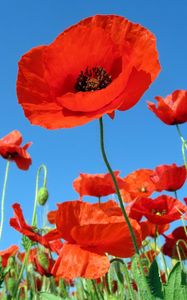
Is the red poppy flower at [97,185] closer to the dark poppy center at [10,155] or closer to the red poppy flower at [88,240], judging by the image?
the dark poppy center at [10,155]

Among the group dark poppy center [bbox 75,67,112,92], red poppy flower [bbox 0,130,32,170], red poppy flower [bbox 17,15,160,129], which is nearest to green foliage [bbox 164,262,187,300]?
red poppy flower [bbox 17,15,160,129]

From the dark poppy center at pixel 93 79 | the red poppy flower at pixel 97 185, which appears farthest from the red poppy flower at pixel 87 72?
the red poppy flower at pixel 97 185

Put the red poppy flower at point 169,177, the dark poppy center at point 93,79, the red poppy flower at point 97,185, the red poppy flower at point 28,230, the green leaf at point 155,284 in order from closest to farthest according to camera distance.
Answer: the green leaf at point 155,284
the dark poppy center at point 93,79
the red poppy flower at point 28,230
the red poppy flower at point 169,177
the red poppy flower at point 97,185

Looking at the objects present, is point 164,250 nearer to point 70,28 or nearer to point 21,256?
point 21,256

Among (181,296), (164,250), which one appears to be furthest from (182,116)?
(181,296)

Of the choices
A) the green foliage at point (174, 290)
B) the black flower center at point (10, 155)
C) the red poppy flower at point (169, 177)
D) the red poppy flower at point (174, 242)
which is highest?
the black flower center at point (10, 155)

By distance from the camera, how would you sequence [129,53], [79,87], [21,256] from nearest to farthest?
[129,53]
[79,87]
[21,256]
